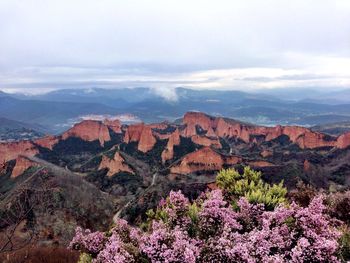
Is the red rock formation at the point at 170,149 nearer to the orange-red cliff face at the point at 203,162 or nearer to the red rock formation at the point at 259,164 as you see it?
the orange-red cliff face at the point at 203,162

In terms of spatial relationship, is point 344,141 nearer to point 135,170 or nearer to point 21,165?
point 135,170

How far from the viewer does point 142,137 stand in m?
171

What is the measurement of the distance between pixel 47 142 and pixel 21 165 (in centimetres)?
6676

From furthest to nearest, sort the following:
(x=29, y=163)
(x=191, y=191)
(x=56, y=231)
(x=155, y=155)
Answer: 1. (x=155, y=155)
2. (x=29, y=163)
3. (x=191, y=191)
4. (x=56, y=231)

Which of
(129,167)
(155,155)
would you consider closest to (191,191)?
(129,167)

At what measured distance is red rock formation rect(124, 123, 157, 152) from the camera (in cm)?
16811

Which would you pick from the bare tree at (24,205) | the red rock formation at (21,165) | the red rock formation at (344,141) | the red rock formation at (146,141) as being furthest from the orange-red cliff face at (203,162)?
the bare tree at (24,205)

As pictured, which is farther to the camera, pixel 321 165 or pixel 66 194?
pixel 321 165

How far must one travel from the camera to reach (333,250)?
912cm

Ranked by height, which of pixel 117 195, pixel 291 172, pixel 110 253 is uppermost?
pixel 110 253

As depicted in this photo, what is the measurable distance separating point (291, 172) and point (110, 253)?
105 meters

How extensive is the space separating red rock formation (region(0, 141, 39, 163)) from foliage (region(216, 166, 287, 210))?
147403 mm

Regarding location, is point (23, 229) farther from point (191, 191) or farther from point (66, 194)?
point (191, 191)

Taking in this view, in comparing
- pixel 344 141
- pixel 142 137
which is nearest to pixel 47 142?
pixel 142 137
